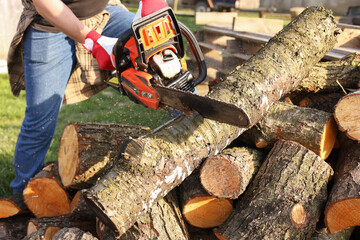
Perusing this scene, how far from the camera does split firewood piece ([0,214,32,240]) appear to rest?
234cm

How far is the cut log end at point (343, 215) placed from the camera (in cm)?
169

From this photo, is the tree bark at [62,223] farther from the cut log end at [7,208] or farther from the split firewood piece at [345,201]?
the split firewood piece at [345,201]

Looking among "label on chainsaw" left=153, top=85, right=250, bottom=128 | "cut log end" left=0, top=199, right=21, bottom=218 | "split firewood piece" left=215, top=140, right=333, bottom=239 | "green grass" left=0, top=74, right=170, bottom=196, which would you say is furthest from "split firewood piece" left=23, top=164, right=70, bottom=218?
"split firewood piece" left=215, top=140, right=333, bottom=239

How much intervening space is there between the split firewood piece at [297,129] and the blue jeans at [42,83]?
4.00 ft

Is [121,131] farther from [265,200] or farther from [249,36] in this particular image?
[249,36]

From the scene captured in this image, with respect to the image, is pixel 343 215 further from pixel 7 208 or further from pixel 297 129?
pixel 7 208

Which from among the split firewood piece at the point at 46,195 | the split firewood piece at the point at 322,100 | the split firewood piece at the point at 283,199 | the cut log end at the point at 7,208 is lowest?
the cut log end at the point at 7,208

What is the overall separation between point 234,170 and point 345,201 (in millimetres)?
561

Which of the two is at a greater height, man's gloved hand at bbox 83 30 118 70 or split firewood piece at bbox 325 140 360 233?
man's gloved hand at bbox 83 30 118 70

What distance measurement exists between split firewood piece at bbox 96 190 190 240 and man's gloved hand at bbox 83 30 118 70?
2.82 feet

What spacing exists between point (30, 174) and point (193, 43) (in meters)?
1.58

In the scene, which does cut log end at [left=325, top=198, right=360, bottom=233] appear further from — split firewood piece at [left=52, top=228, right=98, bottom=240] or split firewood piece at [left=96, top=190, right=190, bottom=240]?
split firewood piece at [left=52, top=228, right=98, bottom=240]

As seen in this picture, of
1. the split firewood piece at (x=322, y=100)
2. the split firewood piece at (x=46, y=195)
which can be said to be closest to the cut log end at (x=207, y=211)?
the split firewood piece at (x=46, y=195)

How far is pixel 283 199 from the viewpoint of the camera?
180 cm
